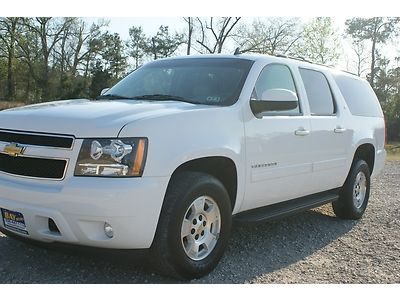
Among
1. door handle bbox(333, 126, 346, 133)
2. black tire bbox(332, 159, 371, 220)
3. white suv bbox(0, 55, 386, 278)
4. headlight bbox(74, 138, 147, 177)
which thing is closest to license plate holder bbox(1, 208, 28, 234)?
white suv bbox(0, 55, 386, 278)

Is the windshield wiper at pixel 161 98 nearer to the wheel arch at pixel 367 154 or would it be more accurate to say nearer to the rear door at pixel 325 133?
the rear door at pixel 325 133

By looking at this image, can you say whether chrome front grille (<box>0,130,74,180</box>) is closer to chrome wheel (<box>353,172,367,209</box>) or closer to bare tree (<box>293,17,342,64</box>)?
chrome wheel (<box>353,172,367,209</box>)

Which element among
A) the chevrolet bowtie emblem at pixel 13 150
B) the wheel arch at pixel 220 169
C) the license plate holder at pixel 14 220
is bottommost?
the license plate holder at pixel 14 220

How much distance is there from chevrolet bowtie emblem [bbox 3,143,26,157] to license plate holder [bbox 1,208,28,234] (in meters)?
0.44

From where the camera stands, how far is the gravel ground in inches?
146

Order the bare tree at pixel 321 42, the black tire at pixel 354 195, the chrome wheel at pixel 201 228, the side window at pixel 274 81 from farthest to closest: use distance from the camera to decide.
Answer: the bare tree at pixel 321 42 → the black tire at pixel 354 195 → the side window at pixel 274 81 → the chrome wheel at pixel 201 228

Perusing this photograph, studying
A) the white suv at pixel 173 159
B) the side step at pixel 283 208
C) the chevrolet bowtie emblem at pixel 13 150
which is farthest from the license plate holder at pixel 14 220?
the side step at pixel 283 208

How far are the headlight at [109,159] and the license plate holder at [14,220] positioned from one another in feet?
2.08

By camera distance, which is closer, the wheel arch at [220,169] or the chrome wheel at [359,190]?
the wheel arch at [220,169]

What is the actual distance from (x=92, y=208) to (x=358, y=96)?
4.68 m

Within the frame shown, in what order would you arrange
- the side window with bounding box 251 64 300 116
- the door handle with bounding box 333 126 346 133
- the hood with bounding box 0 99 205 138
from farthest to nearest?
the door handle with bounding box 333 126 346 133, the side window with bounding box 251 64 300 116, the hood with bounding box 0 99 205 138

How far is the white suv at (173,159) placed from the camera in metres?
3.22

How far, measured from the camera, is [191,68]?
4.80 meters

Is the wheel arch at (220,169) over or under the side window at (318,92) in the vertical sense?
under
